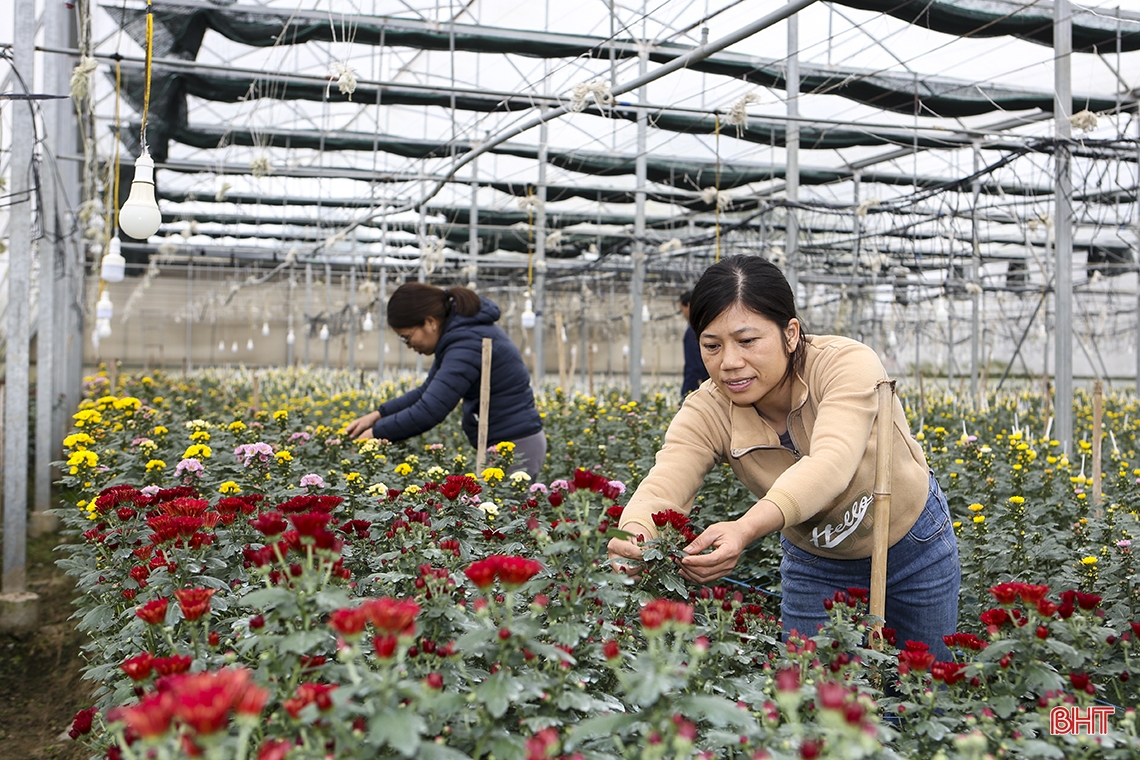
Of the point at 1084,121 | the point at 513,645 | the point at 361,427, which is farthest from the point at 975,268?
the point at 513,645

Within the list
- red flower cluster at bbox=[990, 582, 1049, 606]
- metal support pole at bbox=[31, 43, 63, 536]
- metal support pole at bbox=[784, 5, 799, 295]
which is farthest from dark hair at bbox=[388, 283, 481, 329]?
metal support pole at bbox=[784, 5, 799, 295]

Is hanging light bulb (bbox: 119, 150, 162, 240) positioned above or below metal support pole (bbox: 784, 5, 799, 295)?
below

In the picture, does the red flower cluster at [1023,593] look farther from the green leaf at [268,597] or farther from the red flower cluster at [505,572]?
the green leaf at [268,597]

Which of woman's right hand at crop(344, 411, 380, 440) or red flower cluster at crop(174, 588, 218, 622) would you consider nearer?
red flower cluster at crop(174, 588, 218, 622)

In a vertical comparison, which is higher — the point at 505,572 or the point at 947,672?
the point at 505,572

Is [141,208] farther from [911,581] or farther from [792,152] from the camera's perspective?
[792,152]

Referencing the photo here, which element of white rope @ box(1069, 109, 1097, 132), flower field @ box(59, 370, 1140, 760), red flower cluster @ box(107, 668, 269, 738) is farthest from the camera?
white rope @ box(1069, 109, 1097, 132)

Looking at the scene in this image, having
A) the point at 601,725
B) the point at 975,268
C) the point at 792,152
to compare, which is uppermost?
the point at 792,152

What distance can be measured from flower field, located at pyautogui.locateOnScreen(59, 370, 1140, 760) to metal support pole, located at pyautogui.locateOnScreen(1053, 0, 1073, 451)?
3.71 meters

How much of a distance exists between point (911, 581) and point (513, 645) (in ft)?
3.94

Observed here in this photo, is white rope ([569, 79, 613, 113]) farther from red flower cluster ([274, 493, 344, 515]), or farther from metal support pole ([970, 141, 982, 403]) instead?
metal support pole ([970, 141, 982, 403])

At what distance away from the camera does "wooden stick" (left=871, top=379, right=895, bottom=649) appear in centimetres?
178

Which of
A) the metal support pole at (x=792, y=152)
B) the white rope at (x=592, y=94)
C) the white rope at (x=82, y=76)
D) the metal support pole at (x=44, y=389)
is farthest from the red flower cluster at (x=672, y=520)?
the metal support pole at (x=792, y=152)

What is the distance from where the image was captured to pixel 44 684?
3826 mm
